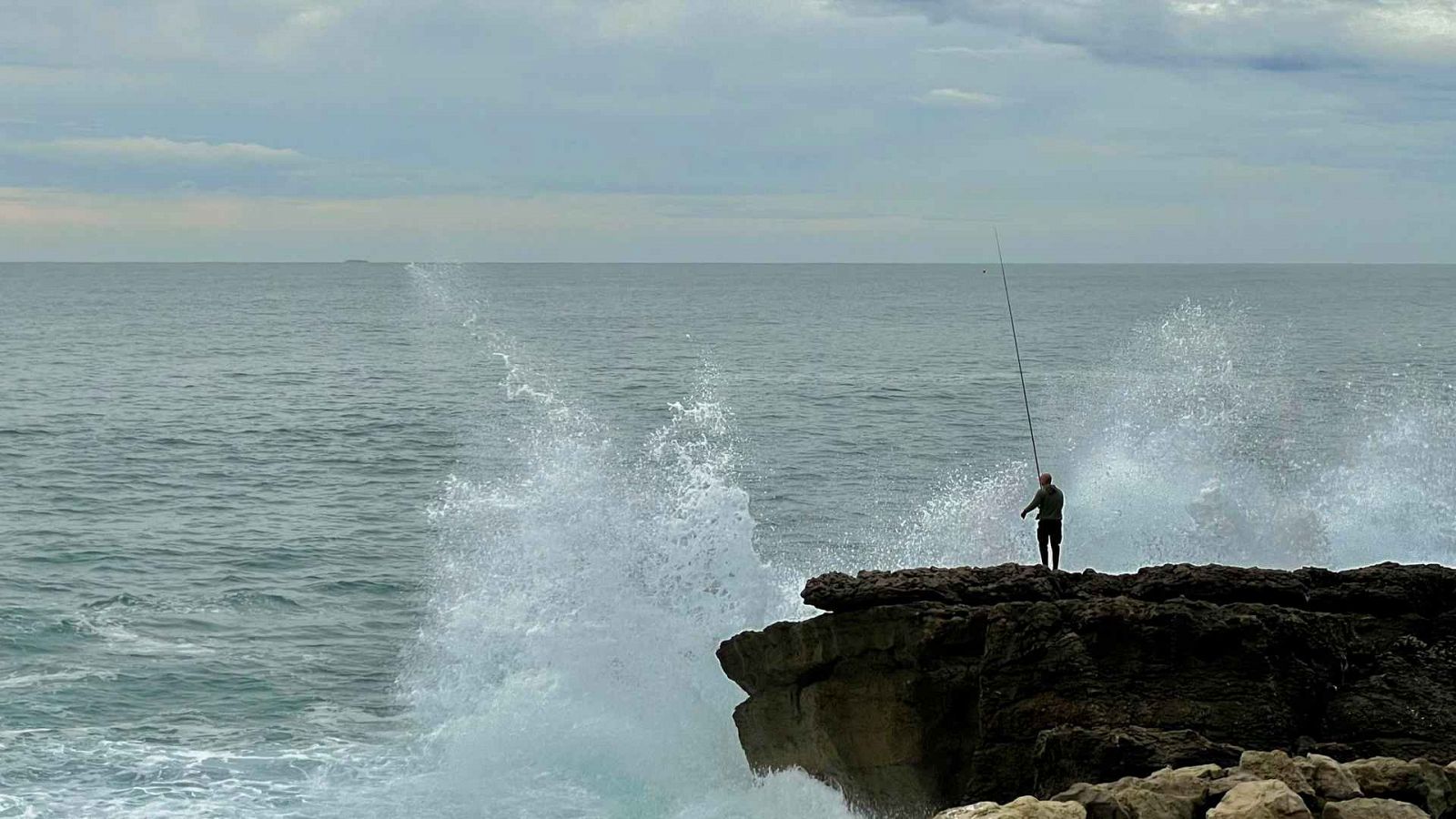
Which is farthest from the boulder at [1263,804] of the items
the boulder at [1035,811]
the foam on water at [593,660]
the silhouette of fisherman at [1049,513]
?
the silhouette of fisherman at [1049,513]

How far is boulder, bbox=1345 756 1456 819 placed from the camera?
33.9 feet

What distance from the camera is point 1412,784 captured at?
1045 cm

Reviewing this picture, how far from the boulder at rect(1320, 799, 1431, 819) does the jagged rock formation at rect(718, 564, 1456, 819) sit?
56.2 inches

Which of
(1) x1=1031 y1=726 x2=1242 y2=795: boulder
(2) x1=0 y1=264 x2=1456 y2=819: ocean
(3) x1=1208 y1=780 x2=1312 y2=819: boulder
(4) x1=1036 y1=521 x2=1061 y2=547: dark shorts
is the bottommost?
(2) x1=0 y1=264 x2=1456 y2=819: ocean

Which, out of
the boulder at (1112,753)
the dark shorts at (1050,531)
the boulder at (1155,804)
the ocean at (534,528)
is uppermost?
the dark shorts at (1050,531)

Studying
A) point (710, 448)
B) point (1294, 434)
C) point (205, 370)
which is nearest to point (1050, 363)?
point (1294, 434)

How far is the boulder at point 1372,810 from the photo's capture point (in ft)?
31.9

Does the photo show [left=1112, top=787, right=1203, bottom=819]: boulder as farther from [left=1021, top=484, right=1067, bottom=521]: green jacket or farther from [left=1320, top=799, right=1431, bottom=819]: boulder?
[left=1021, top=484, right=1067, bottom=521]: green jacket

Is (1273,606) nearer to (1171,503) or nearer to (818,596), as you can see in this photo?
(818,596)

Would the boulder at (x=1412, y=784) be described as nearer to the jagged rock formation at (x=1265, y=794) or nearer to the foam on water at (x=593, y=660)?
the jagged rock formation at (x=1265, y=794)

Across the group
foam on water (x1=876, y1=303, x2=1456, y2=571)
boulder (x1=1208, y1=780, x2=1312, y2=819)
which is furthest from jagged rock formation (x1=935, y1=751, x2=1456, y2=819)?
foam on water (x1=876, y1=303, x2=1456, y2=571)

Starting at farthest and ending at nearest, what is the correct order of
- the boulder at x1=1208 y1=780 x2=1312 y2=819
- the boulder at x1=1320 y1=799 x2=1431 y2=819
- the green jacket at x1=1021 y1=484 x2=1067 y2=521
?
the green jacket at x1=1021 y1=484 x2=1067 y2=521
the boulder at x1=1320 y1=799 x2=1431 y2=819
the boulder at x1=1208 y1=780 x2=1312 y2=819

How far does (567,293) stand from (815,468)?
11378cm

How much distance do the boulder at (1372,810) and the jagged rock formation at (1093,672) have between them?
1428 mm
